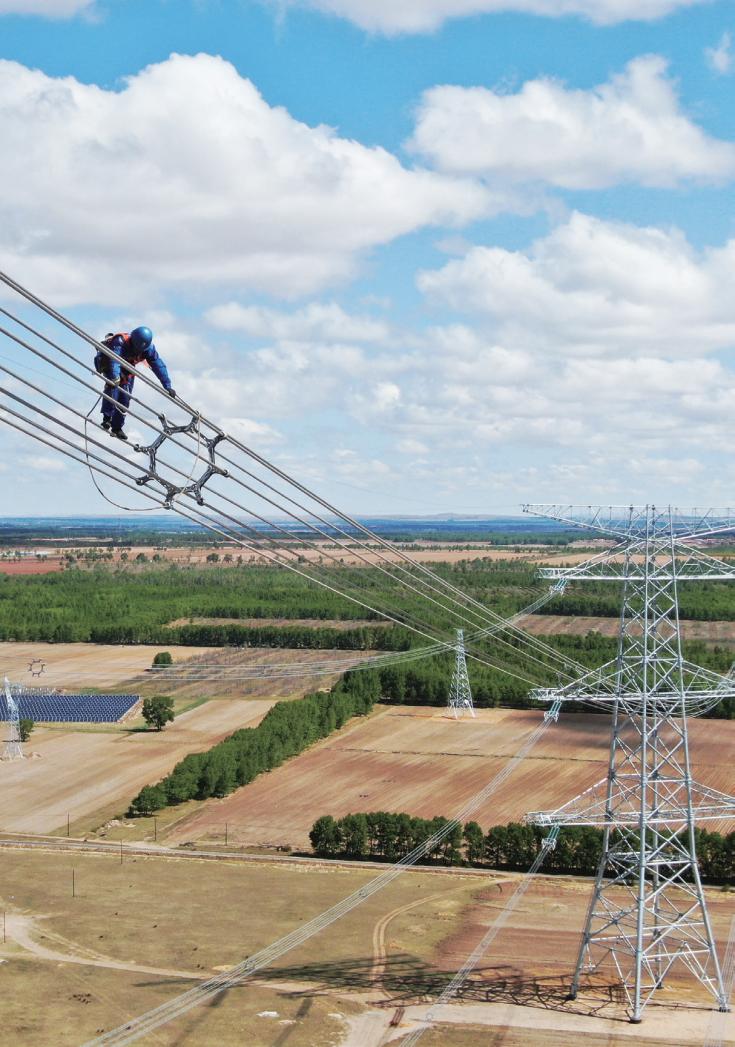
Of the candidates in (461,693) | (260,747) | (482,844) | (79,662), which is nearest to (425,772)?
(260,747)

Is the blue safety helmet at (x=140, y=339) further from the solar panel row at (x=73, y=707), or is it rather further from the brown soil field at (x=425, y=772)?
the solar panel row at (x=73, y=707)

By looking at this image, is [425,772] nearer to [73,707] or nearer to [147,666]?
[73,707]

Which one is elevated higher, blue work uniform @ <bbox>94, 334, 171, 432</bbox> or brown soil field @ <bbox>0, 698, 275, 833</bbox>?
blue work uniform @ <bbox>94, 334, 171, 432</bbox>

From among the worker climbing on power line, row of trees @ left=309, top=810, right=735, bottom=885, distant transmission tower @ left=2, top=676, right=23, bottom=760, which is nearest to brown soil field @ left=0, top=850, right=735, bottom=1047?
row of trees @ left=309, top=810, right=735, bottom=885

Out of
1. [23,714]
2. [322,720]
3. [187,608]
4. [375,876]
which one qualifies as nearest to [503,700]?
[322,720]

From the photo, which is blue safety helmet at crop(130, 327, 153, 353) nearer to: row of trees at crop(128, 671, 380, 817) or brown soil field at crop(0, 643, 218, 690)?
row of trees at crop(128, 671, 380, 817)

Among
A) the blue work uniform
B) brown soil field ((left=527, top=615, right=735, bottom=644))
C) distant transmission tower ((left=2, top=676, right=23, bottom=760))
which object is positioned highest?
the blue work uniform

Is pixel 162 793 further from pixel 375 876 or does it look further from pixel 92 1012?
pixel 92 1012
